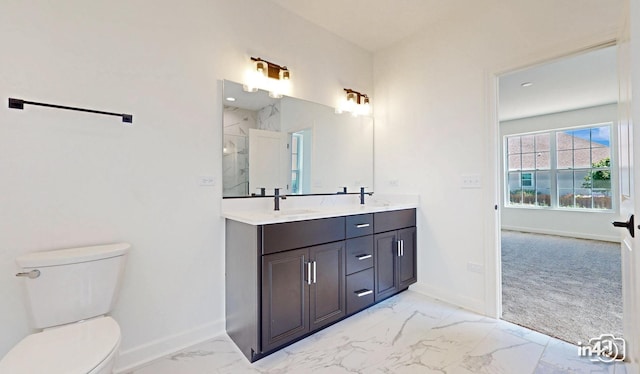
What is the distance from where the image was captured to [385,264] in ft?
8.07

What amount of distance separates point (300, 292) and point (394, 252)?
1089 mm

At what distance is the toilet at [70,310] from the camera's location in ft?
3.38

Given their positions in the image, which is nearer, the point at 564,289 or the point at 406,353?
the point at 406,353

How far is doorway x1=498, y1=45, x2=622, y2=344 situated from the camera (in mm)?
2383

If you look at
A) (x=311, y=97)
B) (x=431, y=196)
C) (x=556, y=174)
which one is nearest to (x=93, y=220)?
(x=311, y=97)

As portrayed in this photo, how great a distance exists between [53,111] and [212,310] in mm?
1548

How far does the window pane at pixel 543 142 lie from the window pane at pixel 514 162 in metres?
0.42

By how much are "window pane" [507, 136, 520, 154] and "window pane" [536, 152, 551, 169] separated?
16.7 inches

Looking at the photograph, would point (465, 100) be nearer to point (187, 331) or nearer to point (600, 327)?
point (600, 327)

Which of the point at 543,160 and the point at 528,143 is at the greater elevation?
the point at 528,143

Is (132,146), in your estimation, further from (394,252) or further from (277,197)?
(394,252)

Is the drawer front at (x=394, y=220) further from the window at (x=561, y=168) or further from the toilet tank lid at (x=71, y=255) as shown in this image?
the window at (x=561, y=168)
